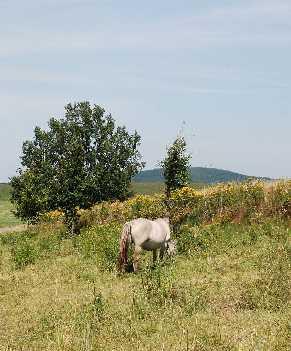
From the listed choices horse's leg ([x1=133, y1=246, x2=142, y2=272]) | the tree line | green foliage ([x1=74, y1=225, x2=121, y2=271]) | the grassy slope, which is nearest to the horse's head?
the grassy slope

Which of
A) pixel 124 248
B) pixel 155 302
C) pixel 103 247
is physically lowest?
pixel 155 302

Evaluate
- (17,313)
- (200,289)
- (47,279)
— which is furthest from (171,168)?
(17,313)

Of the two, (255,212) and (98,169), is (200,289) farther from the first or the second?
(98,169)

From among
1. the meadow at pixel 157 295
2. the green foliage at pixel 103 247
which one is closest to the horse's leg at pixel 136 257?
the meadow at pixel 157 295

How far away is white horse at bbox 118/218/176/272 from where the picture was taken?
16594mm

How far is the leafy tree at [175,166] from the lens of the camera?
2622cm

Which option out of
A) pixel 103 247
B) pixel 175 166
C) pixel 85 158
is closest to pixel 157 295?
pixel 103 247

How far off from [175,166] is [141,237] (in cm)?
982

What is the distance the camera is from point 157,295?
12.0 meters

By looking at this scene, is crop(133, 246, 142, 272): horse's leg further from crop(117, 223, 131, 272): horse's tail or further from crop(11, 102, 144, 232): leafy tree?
crop(11, 102, 144, 232): leafy tree

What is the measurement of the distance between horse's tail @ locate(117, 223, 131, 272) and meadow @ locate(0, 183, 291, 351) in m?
0.38

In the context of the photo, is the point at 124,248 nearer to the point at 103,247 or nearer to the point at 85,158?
the point at 103,247

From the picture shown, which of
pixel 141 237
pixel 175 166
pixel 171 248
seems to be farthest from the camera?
pixel 175 166

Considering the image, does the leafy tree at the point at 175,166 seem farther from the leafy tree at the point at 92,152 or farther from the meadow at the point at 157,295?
the leafy tree at the point at 92,152
